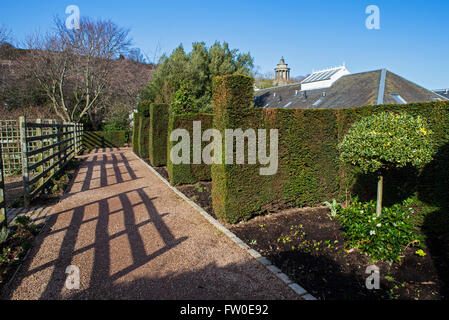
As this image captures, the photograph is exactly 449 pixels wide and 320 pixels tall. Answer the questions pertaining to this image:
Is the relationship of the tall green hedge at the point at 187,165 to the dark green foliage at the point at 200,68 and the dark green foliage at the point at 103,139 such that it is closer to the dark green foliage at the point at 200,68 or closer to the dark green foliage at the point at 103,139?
the dark green foliage at the point at 200,68

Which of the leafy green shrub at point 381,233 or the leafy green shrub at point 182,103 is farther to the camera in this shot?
the leafy green shrub at point 182,103

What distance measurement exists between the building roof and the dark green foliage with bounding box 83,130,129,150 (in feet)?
52.7

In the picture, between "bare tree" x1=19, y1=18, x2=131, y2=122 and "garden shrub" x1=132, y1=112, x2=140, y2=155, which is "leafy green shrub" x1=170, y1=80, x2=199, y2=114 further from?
"bare tree" x1=19, y1=18, x2=131, y2=122

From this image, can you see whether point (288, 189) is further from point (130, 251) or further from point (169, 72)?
point (169, 72)

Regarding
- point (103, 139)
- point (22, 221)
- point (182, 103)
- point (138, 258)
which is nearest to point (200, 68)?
point (103, 139)

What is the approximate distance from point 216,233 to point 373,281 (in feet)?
8.32

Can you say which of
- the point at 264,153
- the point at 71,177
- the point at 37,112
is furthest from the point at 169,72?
the point at 264,153

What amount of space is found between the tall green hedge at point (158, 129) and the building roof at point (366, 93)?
13298 mm

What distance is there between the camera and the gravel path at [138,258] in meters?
3.12

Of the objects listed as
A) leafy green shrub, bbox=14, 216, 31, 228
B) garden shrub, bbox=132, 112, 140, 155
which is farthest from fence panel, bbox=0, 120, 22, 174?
leafy green shrub, bbox=14, 216, 31, 228

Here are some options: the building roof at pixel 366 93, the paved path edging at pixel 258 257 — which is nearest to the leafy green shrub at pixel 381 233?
the paved path edging at pixel 258 257

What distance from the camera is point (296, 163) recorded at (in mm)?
5949

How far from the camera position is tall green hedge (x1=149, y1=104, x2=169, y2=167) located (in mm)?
11273
